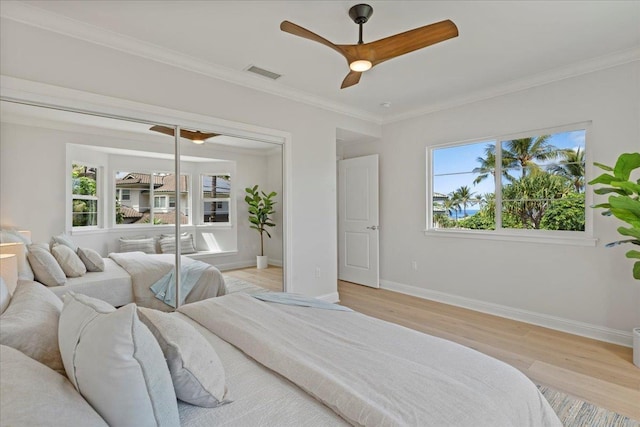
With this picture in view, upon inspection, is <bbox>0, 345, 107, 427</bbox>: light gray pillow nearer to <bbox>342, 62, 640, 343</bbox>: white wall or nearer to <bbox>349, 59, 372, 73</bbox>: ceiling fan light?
<bbox>349, 59, 372, 73</bbox>: ceiling fan light

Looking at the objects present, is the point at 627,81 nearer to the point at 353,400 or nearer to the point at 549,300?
the point at 549,300

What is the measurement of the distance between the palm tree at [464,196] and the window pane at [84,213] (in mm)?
3983

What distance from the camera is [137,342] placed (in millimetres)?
835

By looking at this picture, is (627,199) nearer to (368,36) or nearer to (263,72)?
(368,36)

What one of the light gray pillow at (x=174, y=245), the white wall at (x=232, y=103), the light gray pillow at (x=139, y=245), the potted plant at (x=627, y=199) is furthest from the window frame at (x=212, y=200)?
the potted plant at (x=627, y=199)

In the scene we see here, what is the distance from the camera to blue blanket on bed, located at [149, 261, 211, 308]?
111 inches

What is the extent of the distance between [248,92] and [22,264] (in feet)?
7.76

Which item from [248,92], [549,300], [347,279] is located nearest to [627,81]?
[549,300]

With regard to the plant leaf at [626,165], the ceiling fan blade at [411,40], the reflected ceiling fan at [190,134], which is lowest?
the plant leaf at [626,165]

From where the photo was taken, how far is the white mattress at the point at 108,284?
→ 2.43 metres

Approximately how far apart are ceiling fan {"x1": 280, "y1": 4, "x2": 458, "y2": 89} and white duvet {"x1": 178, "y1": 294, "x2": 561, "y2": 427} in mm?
1718

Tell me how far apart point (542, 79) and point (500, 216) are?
1507 millimetres

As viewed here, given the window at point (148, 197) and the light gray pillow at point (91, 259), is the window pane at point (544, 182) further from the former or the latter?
the light gray pillow at point (91, 259)

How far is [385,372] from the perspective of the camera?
46.4 inches
